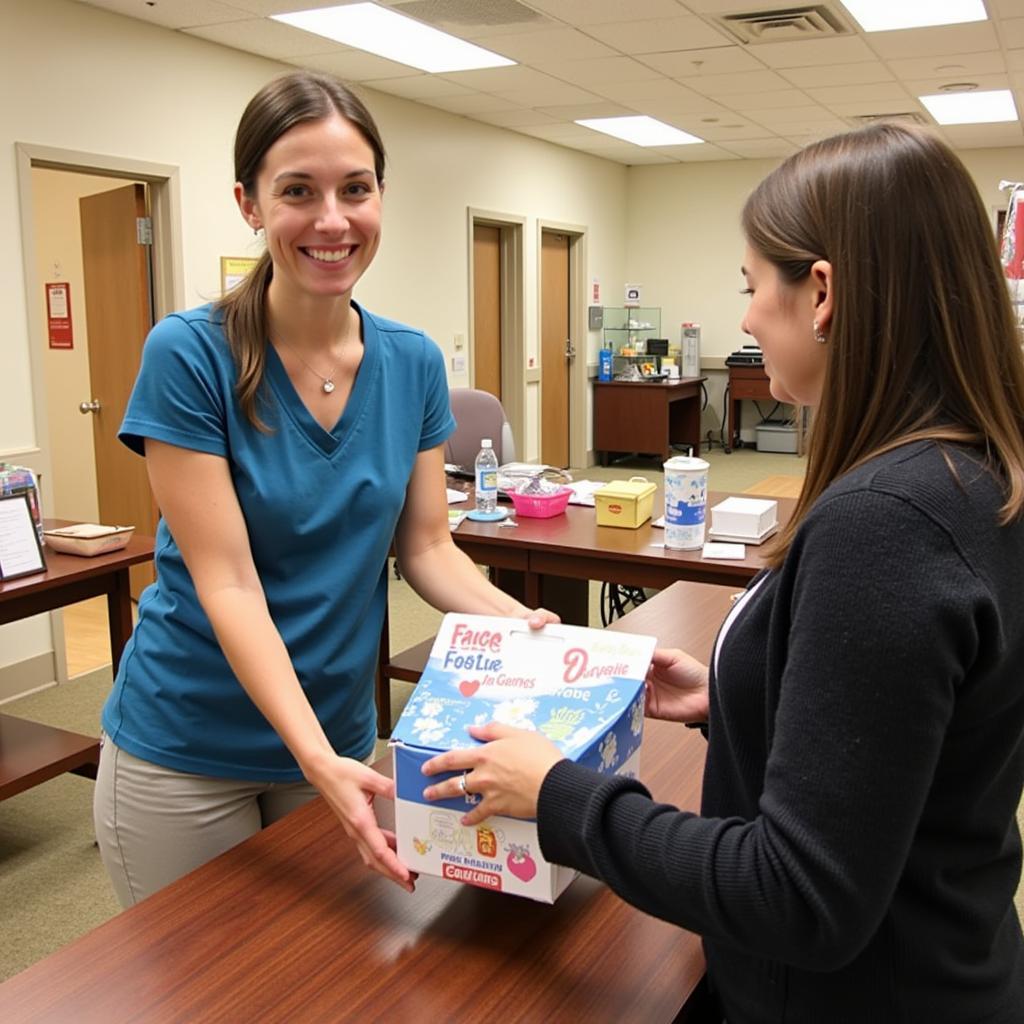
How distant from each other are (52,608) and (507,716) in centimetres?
230

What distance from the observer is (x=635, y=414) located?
898cm

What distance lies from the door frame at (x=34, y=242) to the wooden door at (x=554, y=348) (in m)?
4.05

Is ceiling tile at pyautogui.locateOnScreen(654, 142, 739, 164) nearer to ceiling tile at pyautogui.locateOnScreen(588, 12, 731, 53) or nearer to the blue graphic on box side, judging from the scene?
ceiling tile at pyautogui.locateOnScreen(588, 12, 731, 53)

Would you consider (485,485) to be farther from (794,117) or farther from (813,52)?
(794,117)

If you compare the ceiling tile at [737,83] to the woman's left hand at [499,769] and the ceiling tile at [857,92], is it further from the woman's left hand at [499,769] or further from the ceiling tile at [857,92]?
the woman's left hand at [499,769]

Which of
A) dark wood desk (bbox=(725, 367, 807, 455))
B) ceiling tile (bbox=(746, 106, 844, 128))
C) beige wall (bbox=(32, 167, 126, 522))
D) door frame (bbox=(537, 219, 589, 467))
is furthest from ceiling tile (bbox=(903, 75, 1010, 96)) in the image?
beige wall (bbox=(32, 167, 126, 522))

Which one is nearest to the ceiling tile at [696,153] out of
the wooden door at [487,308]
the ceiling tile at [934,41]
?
the wooden door at [487,308]

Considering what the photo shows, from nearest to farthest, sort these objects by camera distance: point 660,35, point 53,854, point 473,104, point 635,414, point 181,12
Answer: point 53,854 → point 181,12 → point 660,35 → point 473,104 → point 635,414

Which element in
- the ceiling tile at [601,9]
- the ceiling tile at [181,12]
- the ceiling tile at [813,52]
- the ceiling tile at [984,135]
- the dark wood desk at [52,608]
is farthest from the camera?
the ceiling tile at [984,135]

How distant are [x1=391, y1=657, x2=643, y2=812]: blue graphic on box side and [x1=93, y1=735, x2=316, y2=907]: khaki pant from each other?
41 centimetres

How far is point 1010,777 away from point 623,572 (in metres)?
2.26

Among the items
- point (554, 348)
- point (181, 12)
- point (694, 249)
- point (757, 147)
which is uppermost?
point (757, 147)

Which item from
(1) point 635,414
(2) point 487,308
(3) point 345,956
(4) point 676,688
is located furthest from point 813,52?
(3) point 345,956

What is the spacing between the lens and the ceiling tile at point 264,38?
460cm
